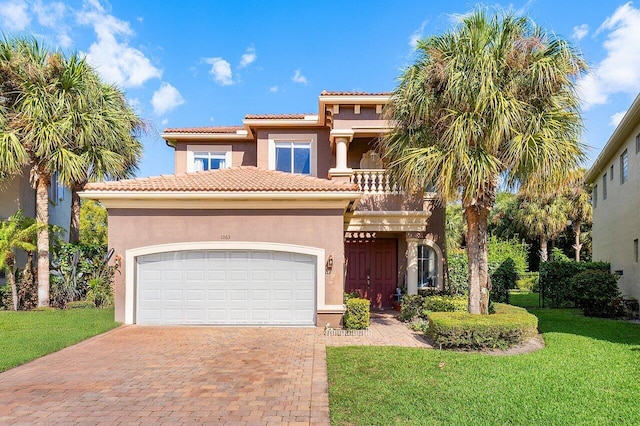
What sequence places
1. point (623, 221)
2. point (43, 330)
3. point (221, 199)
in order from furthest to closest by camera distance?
1. point (623, 221)
2. point (221, 199)
3. point (43, 330)

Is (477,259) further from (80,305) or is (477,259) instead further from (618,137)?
(80,305)

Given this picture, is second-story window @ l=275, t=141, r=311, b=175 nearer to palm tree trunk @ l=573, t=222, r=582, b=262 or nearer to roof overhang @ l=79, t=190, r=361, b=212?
roof overhang @ l=79, t=190, r=361, b=212

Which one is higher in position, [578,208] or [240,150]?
[240,150]

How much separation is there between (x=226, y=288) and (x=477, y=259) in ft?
23.8

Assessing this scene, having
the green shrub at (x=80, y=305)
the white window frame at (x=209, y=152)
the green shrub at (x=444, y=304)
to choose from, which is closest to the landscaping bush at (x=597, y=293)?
the green shrub at (x=444, y=304)

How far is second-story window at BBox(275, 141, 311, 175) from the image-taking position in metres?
17.7

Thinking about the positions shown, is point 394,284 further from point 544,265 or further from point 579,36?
point 579,36

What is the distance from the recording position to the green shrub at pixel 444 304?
12.8 metres

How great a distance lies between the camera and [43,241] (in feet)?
50.4

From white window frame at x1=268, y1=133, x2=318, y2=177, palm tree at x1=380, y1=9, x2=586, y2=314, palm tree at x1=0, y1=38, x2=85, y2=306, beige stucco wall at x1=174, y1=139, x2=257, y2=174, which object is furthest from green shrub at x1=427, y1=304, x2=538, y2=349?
palm tree at x1=0, y1=38, x2=85, y2=306

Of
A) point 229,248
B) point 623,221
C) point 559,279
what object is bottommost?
point 559,279

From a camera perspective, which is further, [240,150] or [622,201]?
[240,150]

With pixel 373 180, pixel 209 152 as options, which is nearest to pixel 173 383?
pixel 373 180

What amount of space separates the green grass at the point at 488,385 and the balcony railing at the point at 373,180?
7.40 m
